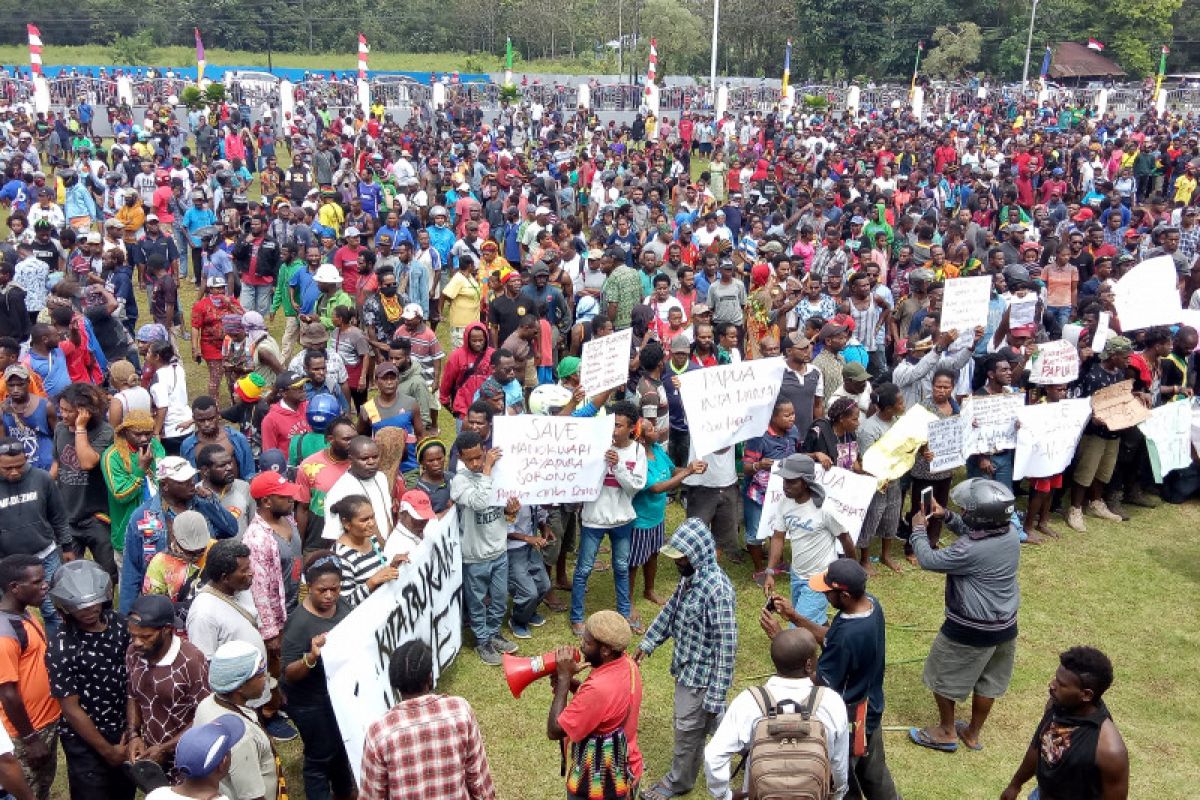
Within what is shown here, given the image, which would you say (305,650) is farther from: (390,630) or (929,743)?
(929,743)

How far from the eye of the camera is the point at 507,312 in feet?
37.7

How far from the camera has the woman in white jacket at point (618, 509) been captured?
7738 mm

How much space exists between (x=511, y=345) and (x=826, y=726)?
20.2ft

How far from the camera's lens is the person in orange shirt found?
5051 millimetres

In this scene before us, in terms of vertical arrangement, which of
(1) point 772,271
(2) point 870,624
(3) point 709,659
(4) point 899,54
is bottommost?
(3) point 709,659

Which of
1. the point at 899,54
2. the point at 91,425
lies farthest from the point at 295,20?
the point at 91,425

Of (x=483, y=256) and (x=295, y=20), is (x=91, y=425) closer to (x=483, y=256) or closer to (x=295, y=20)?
(x=483, y=256)

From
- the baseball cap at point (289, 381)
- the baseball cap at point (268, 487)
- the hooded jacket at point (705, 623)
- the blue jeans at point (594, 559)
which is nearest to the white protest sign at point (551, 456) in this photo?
the blue jeans at point (594, 559)

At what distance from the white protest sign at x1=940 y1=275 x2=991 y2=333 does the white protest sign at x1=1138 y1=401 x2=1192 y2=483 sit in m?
1.92

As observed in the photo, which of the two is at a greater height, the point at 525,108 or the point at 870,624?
the point at 525,108

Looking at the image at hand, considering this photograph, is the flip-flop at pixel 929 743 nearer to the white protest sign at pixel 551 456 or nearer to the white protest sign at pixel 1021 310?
the white protest sign at pixel 551 456

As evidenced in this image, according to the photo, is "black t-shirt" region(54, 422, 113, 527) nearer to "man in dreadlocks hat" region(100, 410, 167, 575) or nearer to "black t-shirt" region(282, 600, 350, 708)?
"man in dreadlocks hat" region(100, 410, 167, 575)

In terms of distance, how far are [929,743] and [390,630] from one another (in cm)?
362

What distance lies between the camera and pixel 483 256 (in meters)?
13.3
